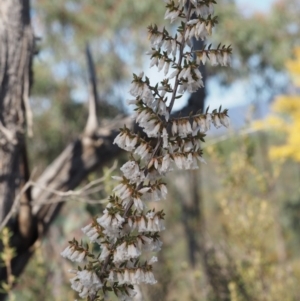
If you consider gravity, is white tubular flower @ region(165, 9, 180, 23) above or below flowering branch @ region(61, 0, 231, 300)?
above

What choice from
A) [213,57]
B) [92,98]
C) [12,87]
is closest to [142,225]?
[213,57]

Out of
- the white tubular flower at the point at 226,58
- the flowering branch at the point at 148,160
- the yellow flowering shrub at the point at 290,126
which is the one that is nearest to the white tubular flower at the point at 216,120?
the flowering branch at the point at 148,160

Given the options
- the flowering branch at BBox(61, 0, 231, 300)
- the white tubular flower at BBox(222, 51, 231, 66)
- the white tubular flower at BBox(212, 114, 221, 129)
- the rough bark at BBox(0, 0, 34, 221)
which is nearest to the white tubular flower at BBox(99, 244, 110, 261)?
the flowering branch at BBox(61, 0, 231, 300)

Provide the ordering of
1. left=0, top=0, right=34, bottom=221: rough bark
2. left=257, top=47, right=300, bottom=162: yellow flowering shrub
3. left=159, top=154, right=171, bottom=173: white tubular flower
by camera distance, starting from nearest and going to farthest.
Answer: left=159, top=154, right=171, bottom=173: white tubular flower < left=0, top=0, right=34, bottom=221: rough bark < left=257, top=47, right=300, bottom=162: yellow flowering shrub

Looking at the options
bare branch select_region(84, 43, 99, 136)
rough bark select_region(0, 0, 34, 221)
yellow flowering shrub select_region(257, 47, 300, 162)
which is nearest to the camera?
rough bark select_region(0, 0, 34, 221)

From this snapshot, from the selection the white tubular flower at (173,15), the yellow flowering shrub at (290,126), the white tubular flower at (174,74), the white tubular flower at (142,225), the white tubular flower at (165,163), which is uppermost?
the yellow flowering shrub at (290,126)

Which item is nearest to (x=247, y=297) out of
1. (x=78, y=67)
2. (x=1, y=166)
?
(x=1, y=166)

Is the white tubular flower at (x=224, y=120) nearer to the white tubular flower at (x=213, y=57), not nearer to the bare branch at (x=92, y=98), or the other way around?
the white tubular flower at (x=213, y=57)

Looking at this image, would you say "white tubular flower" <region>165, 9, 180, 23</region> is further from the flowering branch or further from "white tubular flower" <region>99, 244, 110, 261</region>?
"white tubular flower" <region>99, 244, 110, 261</region>

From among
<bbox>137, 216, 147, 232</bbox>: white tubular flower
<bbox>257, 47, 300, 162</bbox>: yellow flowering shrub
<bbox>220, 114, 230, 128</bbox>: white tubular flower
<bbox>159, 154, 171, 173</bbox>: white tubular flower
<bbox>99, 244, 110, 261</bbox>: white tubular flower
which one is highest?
<bbox>257, 47, 300, 162</bbox>: yellow flowering shrub

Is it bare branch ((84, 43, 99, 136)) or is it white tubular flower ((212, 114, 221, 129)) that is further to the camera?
bare branch ((84, 43, 99, 136))
